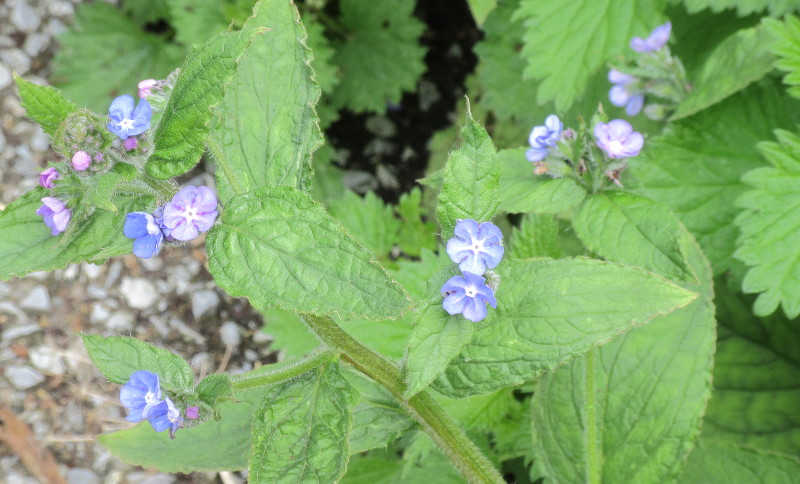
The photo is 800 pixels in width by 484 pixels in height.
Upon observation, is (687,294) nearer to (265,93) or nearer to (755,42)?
(265,93)

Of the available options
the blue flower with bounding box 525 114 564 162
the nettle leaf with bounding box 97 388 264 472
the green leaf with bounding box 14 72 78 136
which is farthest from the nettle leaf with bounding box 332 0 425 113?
the green leaf with bounding box 14 72 78 136

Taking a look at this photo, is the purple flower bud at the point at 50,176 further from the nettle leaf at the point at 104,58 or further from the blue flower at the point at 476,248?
the nettle leaf at the point at 104,58

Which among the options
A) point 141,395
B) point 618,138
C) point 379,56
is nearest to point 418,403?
point 141,395

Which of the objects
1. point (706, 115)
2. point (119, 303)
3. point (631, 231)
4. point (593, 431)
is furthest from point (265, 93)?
point (119, 303)

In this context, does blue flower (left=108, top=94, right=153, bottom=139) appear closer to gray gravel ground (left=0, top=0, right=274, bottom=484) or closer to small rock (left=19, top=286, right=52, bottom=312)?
gray gravel ground (left=0, top=0, right=274, bottom=484)

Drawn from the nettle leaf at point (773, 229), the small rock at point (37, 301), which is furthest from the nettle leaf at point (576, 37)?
the small rock at point (37, 301)

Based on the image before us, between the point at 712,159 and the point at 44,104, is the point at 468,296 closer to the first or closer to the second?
the point at 44,104
